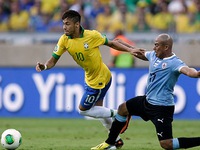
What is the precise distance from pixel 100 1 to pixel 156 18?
7.07 ft

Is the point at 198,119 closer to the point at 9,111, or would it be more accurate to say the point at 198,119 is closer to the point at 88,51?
the point at 9,111

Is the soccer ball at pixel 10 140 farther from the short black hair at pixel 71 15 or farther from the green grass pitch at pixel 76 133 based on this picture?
the short black hair at pixel 71 15

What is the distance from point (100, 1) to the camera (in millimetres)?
20516

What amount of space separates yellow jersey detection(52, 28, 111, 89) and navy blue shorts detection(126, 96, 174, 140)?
1.47 metres

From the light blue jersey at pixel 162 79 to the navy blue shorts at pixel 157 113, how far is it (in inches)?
3.6

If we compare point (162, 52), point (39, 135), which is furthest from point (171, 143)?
point (39, 135)

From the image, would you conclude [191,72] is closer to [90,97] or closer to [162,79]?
[162,79]

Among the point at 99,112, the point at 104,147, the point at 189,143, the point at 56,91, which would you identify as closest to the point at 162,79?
the point at 189,143

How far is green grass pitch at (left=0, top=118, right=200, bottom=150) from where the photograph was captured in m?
11.5

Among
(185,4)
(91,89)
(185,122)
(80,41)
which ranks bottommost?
(185,122)

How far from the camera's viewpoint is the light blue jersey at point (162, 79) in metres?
9.69

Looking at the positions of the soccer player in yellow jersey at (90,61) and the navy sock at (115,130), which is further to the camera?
the soccer player in yellow jersey at (90,61)

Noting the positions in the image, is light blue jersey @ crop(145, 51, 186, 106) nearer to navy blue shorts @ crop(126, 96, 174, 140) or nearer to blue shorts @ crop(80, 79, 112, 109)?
navy blue shorts @ crop(126, 96, 174, 140)

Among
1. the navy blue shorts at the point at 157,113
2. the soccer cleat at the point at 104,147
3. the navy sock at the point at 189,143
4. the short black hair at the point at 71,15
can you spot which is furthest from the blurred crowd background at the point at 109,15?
the navy sock at the point at 189,143
